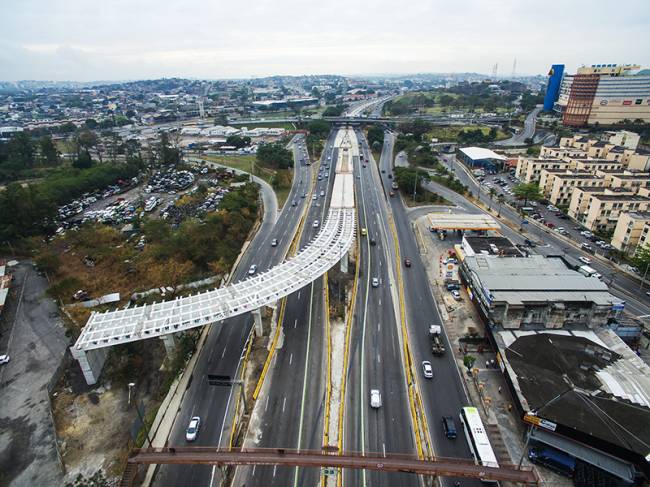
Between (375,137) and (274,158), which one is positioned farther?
(375,137)

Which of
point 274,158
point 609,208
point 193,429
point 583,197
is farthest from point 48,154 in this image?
point 609,208

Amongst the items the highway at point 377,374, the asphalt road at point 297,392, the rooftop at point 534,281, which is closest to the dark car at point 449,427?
the highway at point 377,374

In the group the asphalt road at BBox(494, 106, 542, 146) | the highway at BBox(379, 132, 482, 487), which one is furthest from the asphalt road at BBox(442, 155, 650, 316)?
the asphalt road at BBox(494, 106, 542, 146)

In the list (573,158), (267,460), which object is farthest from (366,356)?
(573,158)

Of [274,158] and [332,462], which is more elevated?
[274,158]

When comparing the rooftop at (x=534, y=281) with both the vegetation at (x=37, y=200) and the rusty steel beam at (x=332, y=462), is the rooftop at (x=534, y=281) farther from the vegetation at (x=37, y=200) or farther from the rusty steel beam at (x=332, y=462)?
the vegetation at (x=37, y=200)

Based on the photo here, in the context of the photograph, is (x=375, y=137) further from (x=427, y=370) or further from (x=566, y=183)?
(x=427, y=370)

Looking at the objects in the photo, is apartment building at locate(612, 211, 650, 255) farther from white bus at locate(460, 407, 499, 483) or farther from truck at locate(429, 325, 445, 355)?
white bus at locate(460, 407, 499, 483)
